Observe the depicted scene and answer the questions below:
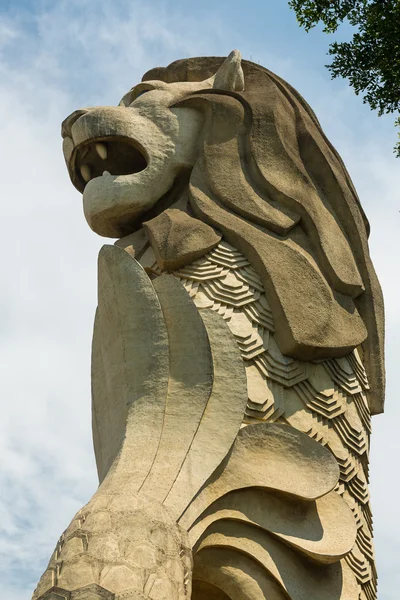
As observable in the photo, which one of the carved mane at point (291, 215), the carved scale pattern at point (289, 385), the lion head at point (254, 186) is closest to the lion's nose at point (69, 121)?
the lion head at point (254, 186)

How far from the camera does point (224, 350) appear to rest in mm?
6359

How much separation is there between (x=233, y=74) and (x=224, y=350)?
2.08 m

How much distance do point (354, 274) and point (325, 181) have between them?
669 millimetres

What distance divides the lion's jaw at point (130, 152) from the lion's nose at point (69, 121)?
0.01 metres

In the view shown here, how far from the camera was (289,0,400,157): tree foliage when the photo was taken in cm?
778

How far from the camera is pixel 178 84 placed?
770cm

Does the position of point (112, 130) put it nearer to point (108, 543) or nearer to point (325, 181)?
point (325, 181)

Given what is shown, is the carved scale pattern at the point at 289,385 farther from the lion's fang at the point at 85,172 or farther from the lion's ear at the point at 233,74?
the lion's ear at the point at 233,74

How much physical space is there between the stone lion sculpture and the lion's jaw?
0.01 metres

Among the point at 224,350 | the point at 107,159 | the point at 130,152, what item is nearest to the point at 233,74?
the point at 130,152

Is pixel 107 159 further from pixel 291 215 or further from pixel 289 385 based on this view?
pixel 289 385

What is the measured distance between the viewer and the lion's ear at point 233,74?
24.7 ft

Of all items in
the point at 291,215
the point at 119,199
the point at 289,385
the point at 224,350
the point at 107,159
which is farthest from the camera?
the point at 107,159

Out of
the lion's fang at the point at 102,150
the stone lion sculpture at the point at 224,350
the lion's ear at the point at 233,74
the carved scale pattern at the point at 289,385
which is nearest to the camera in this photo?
the stone lion sculpture at the point at 224,350
